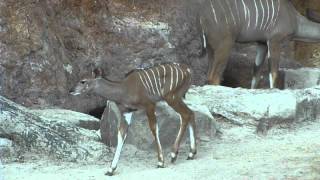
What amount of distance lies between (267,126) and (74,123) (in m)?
2.05

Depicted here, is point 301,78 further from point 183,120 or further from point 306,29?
point 183,120

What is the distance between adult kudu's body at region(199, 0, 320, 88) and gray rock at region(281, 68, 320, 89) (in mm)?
494

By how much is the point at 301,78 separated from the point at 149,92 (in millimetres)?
3852

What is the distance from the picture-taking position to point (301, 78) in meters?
9.76

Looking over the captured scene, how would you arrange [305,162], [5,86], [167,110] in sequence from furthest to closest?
[5,86]
[167,110]
[305,162]

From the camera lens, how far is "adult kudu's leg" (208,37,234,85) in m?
8.98

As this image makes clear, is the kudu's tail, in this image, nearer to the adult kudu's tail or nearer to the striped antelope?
the adult kudu's tail

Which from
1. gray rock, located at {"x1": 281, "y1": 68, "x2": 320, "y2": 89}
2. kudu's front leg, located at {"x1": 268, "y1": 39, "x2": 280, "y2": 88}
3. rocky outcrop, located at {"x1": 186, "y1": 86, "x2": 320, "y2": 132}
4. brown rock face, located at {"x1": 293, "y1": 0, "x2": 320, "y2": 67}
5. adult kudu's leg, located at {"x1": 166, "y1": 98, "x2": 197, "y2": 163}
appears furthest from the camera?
brown rock face, located at {"x1": 293, "y1": 0, "x2": 320, "y2": 67}

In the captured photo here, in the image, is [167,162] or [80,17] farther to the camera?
[80,17]

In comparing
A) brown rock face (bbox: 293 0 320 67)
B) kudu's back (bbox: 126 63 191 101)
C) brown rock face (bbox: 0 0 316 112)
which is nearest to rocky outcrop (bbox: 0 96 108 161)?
kudu's back (bbox: 126 63 191 101)

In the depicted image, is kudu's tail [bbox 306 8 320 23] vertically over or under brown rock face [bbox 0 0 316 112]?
over

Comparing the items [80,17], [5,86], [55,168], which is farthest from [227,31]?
[55,168]

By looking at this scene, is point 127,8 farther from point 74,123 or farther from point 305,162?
point 305,162

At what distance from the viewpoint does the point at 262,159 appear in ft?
21.0
